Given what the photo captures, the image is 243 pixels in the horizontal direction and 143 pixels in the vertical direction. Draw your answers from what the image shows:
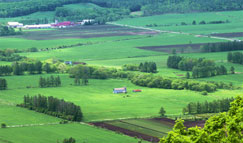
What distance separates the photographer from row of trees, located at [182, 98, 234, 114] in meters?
87.2

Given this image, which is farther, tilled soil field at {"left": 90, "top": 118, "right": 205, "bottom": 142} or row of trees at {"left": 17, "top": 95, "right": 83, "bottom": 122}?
row of trees at {"left": 17, "top": 95, "right": 83, "bottom": 122}

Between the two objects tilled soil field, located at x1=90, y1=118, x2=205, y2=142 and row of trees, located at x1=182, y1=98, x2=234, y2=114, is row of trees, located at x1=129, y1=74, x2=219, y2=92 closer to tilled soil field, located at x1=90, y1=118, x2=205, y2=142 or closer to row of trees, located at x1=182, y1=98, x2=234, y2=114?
row of trees, located at x1=182, y1=98, x2=234, y2=114

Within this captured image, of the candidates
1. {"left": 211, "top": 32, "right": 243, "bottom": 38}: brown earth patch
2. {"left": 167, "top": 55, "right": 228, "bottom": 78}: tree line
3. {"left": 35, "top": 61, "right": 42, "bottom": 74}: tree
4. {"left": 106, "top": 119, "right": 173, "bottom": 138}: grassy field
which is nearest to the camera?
{"left": 106, "top": 119, "right": 173, "bottom": 138}: grassy field

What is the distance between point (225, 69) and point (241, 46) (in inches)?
1408

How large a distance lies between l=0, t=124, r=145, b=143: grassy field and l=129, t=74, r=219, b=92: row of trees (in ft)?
105

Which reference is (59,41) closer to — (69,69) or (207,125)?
(69,69)

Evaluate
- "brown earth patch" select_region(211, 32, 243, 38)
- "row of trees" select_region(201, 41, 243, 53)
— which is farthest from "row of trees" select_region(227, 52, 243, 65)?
"brown earth patch" select_region(211, 32, 243, 38)

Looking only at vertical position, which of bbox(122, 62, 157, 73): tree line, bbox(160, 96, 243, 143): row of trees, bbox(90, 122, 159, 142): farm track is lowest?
bbox(90, 122, 159, 142): farm track

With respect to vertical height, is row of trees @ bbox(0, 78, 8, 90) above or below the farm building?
above

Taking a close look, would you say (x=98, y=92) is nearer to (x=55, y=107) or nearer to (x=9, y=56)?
(x=55, y=107)

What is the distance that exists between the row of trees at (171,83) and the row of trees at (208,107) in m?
16.3

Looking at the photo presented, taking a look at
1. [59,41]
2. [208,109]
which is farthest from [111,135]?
[59,41]

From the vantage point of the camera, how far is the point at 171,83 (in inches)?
4326

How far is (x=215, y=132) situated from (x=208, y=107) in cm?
4435
